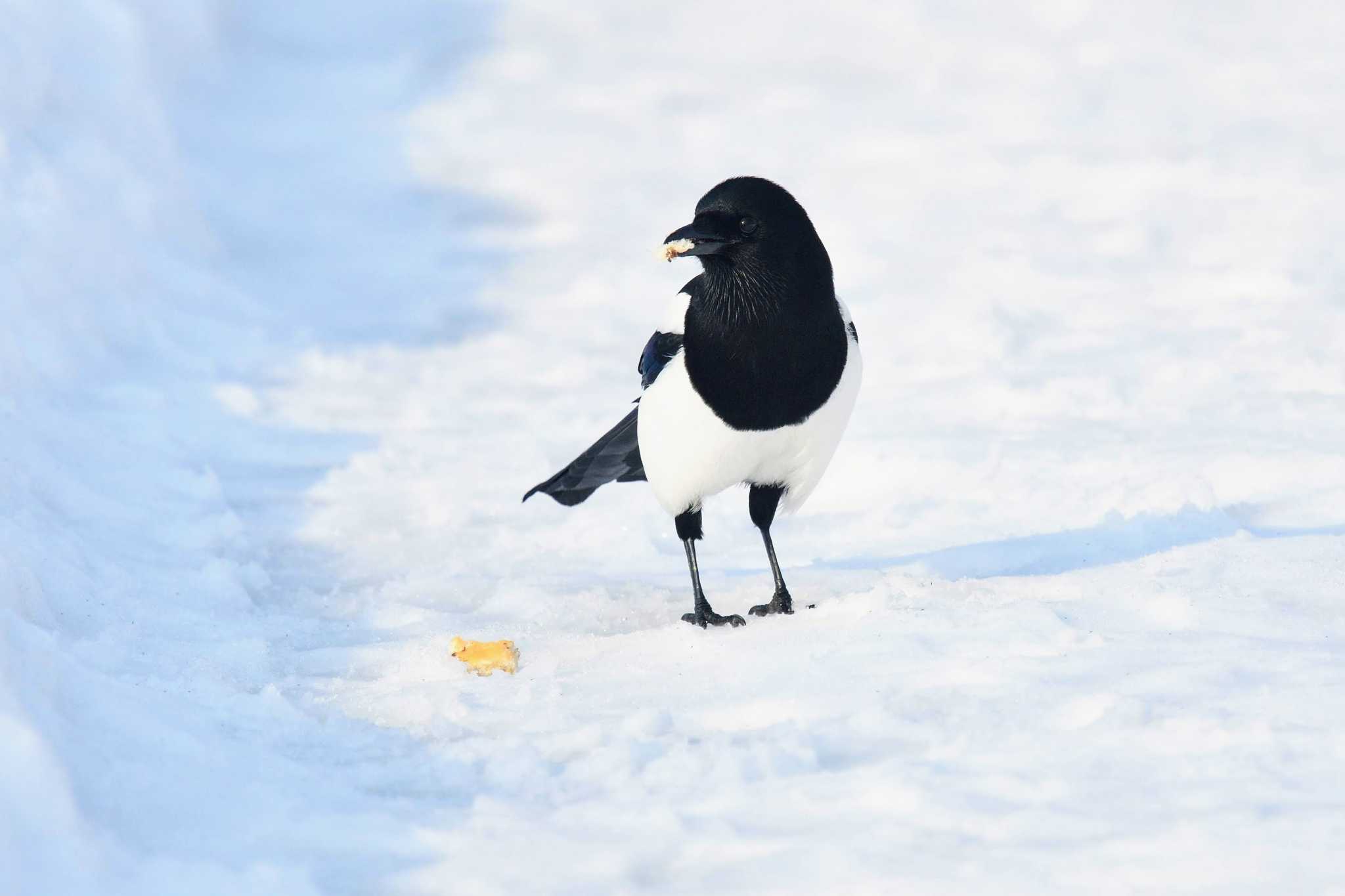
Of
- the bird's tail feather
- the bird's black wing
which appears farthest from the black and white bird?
the bird's tail feather

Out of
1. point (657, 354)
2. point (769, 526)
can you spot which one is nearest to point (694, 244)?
point (657, 354)

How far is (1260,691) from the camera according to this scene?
9.57 feet

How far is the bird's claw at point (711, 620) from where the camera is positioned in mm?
4367

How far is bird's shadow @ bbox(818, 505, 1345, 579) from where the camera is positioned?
5312mm

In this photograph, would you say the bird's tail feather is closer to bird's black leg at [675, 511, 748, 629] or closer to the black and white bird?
bird's black leg at [675, 511, 748, 629]

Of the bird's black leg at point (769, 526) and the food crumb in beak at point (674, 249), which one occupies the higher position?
the food crumb in beak at point (674, 249)

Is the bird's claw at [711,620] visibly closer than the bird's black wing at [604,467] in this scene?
Yes

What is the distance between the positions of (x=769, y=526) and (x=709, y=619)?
47cm

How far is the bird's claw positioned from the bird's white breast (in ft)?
1.19

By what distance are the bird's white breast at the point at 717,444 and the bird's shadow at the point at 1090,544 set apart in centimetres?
116

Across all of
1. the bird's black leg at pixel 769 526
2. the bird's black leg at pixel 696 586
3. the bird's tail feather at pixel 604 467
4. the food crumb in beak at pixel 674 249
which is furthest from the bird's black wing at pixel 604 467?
the food crumb in beak at pixel 674 249

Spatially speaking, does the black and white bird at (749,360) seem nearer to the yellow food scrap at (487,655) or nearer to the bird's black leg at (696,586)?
the bird's black leg at (696,586)

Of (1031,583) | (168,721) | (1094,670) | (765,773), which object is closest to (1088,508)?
(1031,583)

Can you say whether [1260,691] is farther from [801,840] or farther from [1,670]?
[1,670]
